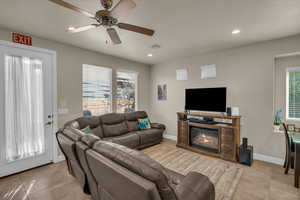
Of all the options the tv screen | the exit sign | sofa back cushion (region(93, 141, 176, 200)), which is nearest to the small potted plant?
the tv screen

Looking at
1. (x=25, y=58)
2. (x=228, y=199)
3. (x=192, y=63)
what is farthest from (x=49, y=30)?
(x=228, y=199)

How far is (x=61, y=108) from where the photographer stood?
3238 millimetres

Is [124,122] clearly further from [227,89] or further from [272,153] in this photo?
[272,153]

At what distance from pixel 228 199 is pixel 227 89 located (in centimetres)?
258

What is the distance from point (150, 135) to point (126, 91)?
1733 millimetres

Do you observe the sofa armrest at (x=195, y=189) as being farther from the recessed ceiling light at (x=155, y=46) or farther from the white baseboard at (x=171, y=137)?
the white baseboard at (x=171, y=137)

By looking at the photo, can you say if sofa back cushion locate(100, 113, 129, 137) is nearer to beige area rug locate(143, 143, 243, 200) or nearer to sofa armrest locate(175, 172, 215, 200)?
beige area rug locate(143, 143, 243, 200)

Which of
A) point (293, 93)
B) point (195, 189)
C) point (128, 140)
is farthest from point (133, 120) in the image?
point (293, 93)

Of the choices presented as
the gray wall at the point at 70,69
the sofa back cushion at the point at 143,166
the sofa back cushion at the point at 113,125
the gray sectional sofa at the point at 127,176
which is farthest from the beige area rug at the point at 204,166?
the gray wall at the point at 70,69

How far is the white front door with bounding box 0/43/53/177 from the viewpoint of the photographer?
2551 mm

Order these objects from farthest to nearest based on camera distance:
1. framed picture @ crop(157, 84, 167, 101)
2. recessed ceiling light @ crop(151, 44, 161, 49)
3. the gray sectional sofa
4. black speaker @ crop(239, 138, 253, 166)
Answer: framed picture @ crop(157, 84, 167, 101) → recessed ceiling light @ crop(151, 44, 161, 49) → black speaker @ crop(239, 138, 253, 166) → the gray sectional sofa

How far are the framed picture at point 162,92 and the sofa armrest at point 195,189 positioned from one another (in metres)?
3.72

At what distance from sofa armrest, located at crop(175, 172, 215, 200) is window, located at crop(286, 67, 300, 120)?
10.5 feet

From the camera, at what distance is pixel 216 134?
11.4 feet
